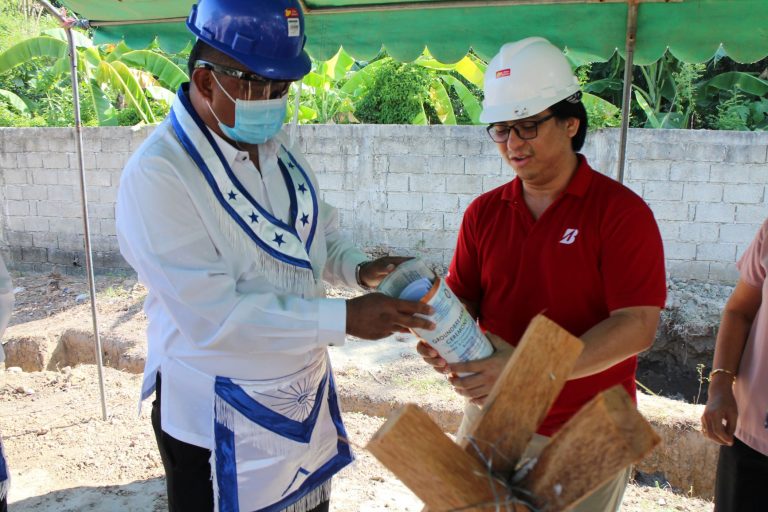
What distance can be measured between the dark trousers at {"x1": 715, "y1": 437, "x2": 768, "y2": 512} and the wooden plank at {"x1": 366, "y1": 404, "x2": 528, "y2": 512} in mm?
1456

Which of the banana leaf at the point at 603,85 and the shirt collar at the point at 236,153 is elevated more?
the banana leaf at the point at 603,85

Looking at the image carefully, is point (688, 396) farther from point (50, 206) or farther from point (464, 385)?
point (50, 206)

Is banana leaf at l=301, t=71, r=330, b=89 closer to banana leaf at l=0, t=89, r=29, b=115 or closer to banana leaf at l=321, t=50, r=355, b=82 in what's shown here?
banana leaf at l=321, t=50, r=355, b=82

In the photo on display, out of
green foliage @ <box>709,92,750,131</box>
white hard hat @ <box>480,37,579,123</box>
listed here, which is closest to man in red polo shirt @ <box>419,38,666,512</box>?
white hard hat @ <box>480,37,579,123</box>

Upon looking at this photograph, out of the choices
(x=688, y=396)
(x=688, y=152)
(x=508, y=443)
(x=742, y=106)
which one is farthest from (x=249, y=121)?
(x=742, y=106)

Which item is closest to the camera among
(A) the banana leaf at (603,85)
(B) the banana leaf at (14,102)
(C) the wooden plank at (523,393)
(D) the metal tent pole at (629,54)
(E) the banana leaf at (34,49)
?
(C) the wooden plank at (523,393)

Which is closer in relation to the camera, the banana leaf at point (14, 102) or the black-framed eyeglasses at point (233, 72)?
the black-framed eyeglasses at point (233, 72)

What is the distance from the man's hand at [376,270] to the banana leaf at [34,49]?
948cm

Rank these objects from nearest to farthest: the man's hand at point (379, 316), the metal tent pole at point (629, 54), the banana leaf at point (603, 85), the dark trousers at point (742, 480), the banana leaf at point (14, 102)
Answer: the man's hand at point (379, 316)
the dark trousers at point (742, 480)
the metal tent pole at point (629, 54)
the banana leaf at point (603, 85)
the banana leaf at point (14, 102)

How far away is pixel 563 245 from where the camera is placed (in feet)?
5.86

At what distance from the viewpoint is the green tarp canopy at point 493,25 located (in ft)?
9.68

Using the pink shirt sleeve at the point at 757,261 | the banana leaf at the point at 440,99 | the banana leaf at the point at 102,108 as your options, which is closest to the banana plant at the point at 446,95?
the banana leaf at the point at 440,99

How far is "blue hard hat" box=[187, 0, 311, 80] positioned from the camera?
165 cm

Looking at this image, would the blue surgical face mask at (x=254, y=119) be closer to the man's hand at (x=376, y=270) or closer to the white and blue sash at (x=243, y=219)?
the white and blue sash at (x=243, y=219)
